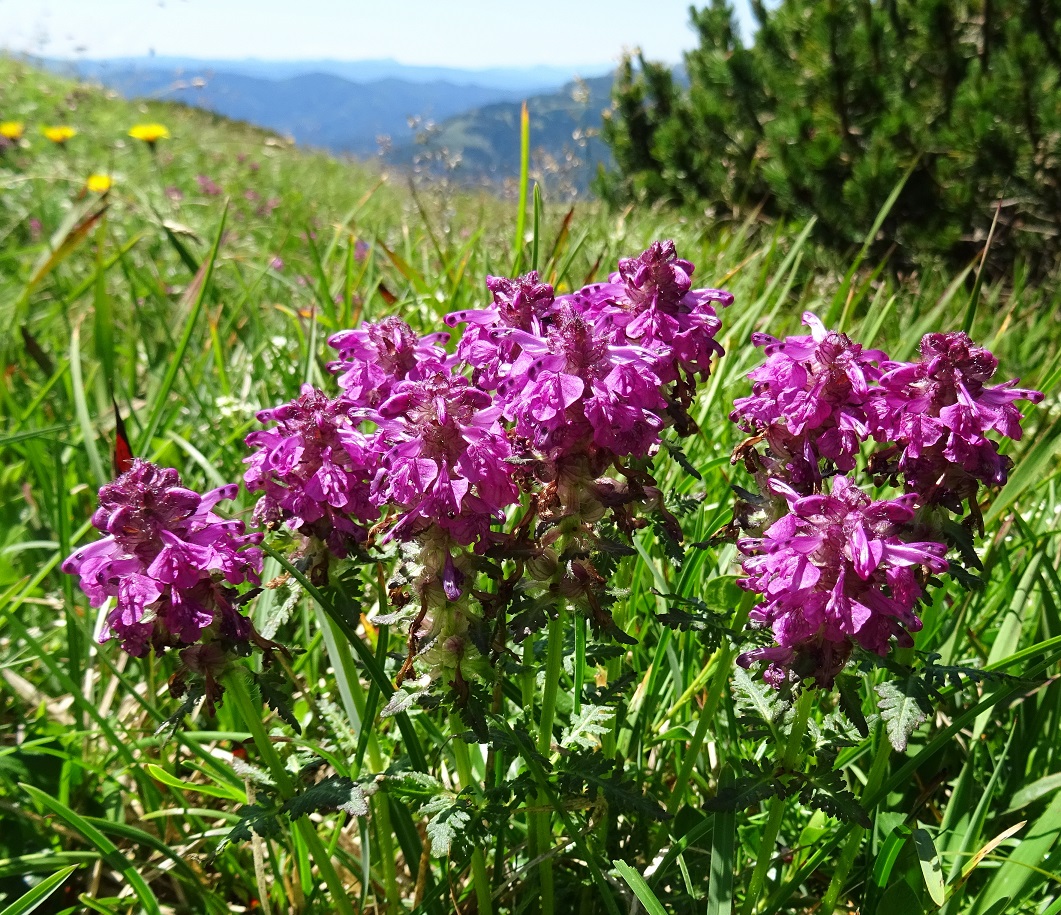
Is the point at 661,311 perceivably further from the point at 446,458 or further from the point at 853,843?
the point at 853,843

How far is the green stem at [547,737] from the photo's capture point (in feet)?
4.95

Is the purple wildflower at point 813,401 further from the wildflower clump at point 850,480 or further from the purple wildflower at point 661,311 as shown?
the purple wildflower at point 661,311

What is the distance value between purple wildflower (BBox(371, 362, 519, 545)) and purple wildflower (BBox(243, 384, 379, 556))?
172mm

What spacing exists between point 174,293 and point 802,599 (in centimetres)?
557

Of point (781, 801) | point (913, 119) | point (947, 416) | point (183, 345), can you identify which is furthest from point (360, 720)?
point (913, 119)

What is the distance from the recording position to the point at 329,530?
1531mm

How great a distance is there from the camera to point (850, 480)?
1.40 meters

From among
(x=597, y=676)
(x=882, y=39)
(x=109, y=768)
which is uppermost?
(x=882, y=39)

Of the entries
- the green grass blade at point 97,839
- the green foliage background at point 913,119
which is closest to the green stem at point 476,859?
the green grass blade at point 97,839

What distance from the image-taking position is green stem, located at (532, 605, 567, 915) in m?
1.51

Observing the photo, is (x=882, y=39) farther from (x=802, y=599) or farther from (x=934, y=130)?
(x=802, y=599)

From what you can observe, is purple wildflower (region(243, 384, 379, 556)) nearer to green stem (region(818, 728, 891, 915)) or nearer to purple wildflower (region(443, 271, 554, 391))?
purple wildflower (region(443, 271, 554, 391))

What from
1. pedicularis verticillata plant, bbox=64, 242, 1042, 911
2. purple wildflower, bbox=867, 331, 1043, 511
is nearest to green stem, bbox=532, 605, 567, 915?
pedicularis verticillata plant, bbox=64, 242, 1042, 911

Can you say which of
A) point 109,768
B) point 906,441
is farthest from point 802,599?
point 109,768
